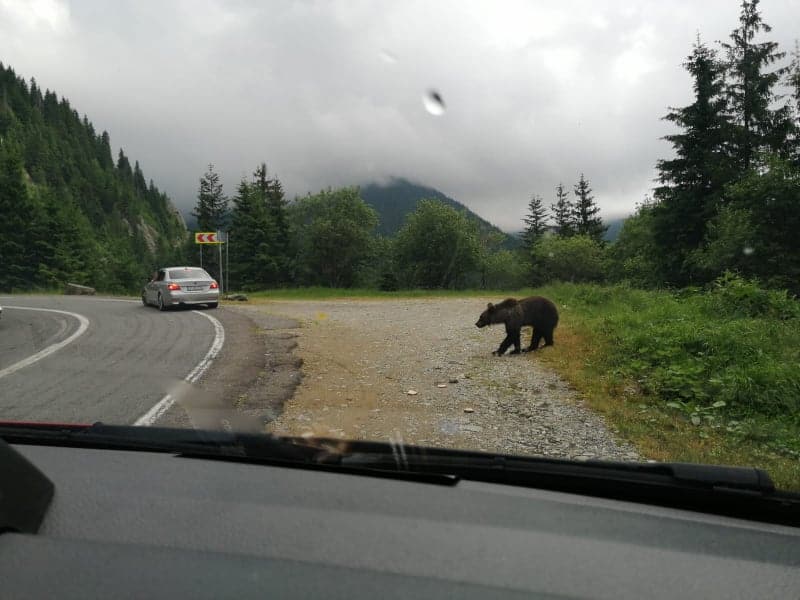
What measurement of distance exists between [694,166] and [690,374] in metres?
21.2

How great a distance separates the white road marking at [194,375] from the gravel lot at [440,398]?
3.83 ft

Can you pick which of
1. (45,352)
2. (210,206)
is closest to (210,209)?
(210,206)

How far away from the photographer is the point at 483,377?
671 cm

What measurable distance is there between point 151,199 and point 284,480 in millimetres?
172549

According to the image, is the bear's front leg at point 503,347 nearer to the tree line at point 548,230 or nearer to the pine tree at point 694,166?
the tree line at point 548,230

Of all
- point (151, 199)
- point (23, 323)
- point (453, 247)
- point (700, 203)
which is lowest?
point (23, 323)

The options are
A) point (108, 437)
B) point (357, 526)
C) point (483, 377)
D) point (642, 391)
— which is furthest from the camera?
point (483, 377)

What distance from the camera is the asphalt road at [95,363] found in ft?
17.0

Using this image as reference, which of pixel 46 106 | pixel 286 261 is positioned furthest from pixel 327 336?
pixel 46 106

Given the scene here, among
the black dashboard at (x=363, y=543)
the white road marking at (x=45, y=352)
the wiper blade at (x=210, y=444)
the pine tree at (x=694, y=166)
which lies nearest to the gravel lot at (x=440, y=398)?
the wiper blade at (x=210, y=444)

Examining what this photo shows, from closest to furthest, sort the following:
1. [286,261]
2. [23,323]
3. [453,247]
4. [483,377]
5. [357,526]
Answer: [357,526], [483,377], [23,323], [453,247], [286,261]

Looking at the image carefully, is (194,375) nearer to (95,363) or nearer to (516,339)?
(95,363)

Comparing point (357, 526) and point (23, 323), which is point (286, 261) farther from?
point (357, 526)

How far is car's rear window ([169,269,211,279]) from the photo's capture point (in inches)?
735
